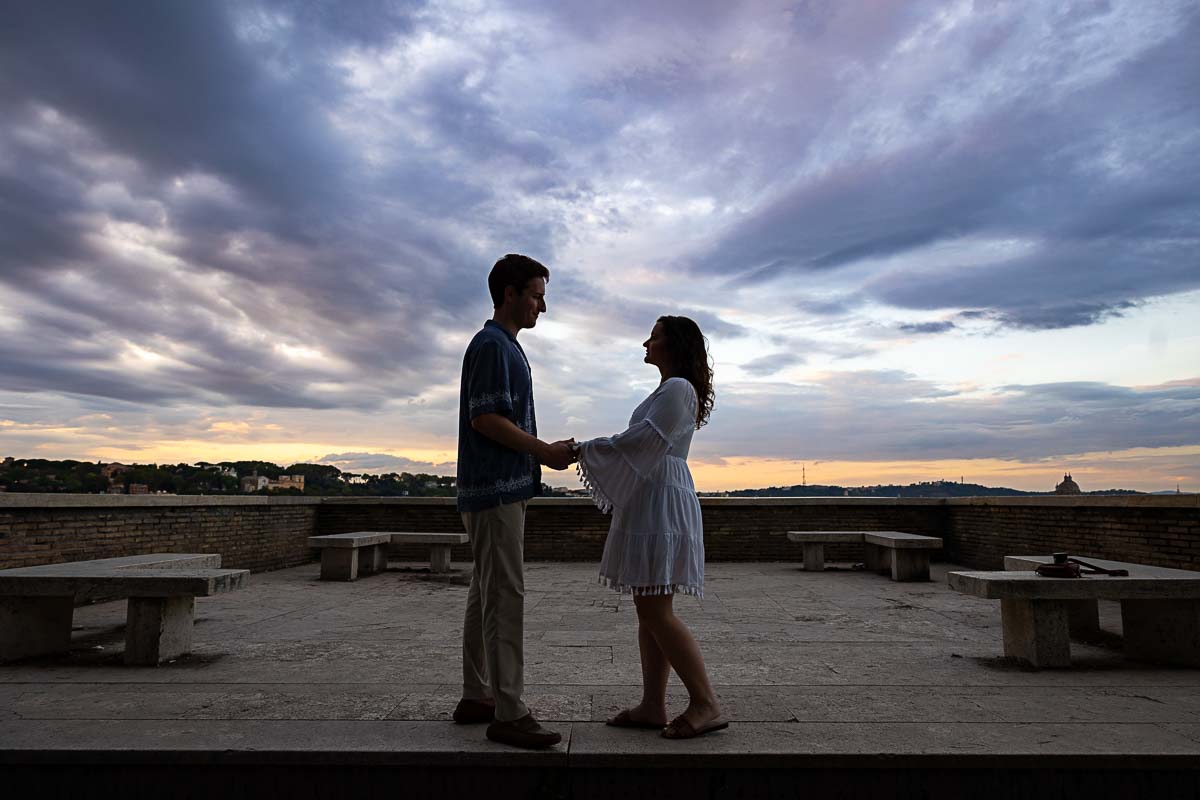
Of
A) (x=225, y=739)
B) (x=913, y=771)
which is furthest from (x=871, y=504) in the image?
(x=225, y=739)

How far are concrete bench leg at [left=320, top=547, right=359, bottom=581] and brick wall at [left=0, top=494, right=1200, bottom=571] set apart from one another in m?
1.31

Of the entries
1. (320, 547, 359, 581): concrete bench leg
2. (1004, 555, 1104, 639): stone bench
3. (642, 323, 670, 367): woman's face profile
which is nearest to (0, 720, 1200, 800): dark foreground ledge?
(642, 323, 670, 367): woman's face profile

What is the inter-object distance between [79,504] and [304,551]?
5.10m

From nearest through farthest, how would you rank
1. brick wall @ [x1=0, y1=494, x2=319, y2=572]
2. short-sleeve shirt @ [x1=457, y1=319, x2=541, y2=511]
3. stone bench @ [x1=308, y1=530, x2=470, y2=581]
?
short-sleeve shirt @ [x1=457, y1=319, x2=541, y2=511], brick wall @ [x1=0, y1=494, x2=319, y2=572], stone bench @ [x1=308, y1=530, x2=470, y2=581]

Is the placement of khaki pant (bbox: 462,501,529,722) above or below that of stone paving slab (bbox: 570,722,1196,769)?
above

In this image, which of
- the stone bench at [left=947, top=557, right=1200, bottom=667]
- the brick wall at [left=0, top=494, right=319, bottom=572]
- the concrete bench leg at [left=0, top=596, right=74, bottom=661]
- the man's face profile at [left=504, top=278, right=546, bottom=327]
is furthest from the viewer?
the brick wall at [left=0, top=494, right=319, bottom=572]

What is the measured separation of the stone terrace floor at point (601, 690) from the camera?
9.04ft

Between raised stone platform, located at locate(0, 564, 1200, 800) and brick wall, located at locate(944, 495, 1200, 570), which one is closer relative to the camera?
raised stone platform, located at locate(0, 564, 1200, 800)

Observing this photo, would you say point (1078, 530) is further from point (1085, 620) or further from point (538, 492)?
point (538, 492)

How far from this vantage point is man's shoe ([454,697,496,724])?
3.04 meters

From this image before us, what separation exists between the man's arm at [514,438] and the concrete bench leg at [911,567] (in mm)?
7724

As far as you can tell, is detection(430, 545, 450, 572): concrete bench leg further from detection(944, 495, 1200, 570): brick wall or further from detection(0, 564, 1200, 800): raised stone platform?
detection(944, 495, 1200, 570): brick wall

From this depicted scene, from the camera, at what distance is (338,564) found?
9.43m

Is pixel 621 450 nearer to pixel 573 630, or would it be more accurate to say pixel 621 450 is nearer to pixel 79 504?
pixel 573 630
